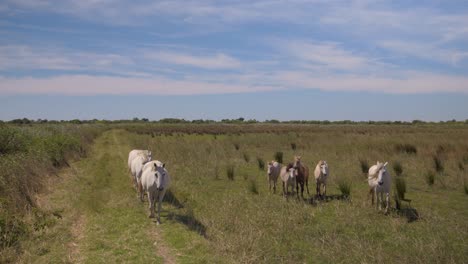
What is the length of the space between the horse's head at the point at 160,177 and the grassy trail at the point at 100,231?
3.08 feet

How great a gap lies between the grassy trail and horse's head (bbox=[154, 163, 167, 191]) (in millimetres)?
938

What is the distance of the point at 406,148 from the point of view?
948 inches

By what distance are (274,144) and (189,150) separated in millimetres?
8121

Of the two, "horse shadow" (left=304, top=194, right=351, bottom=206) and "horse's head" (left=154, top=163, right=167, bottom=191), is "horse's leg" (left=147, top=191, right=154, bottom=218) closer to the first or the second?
"horse's head" (left=154, top=163, right=167, bottom=191)

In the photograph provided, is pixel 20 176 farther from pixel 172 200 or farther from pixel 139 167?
pixel 172 200

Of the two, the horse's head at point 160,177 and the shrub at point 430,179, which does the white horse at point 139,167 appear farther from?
the shrub at point 430,179

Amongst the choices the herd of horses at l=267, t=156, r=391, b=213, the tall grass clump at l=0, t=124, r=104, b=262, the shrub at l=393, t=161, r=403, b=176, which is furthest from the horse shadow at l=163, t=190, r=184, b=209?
the shrub at l=393, t=161, r=403, b=176

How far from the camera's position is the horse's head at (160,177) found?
425 inches

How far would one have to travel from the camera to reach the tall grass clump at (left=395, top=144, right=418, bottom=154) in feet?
77.5

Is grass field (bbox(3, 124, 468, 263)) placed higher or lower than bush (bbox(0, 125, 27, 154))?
lower

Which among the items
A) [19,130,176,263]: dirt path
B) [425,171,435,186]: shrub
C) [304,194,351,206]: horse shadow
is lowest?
[19,130,176,263]: dirt path

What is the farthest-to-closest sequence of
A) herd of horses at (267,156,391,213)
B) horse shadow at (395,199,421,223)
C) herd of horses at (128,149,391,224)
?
herd of horses at (267,156,391,213) < herd of horses at (128,149,391,224) < horse shadow at (395,199,421,223)

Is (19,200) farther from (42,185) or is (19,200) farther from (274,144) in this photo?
(274,144)

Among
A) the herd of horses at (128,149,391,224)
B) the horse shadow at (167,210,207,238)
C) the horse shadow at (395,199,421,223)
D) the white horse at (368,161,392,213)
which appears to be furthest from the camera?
the white horse at (368,161,392,213)
